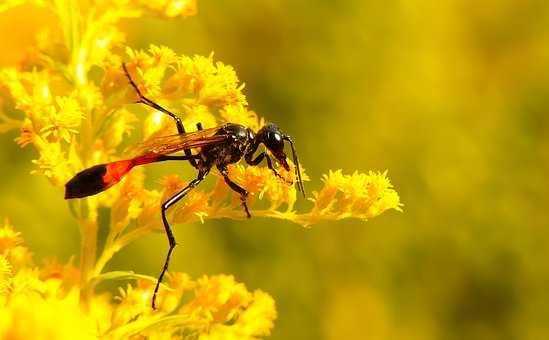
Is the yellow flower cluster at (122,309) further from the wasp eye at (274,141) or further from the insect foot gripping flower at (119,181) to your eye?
the wasp eye at (274,141)

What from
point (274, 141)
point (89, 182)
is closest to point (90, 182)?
point (89, 182)

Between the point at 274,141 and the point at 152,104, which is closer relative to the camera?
the point at 152,104

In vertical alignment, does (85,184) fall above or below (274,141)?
below

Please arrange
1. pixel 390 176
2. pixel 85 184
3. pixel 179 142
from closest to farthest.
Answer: pixel 85 184
pixel 179 142
pixel 390 176

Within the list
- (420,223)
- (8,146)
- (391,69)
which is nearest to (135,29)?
(8,146)

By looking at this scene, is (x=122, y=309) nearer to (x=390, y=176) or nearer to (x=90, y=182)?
(x=90, y=182)

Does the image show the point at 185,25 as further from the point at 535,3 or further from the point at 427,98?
the point at 535,3
